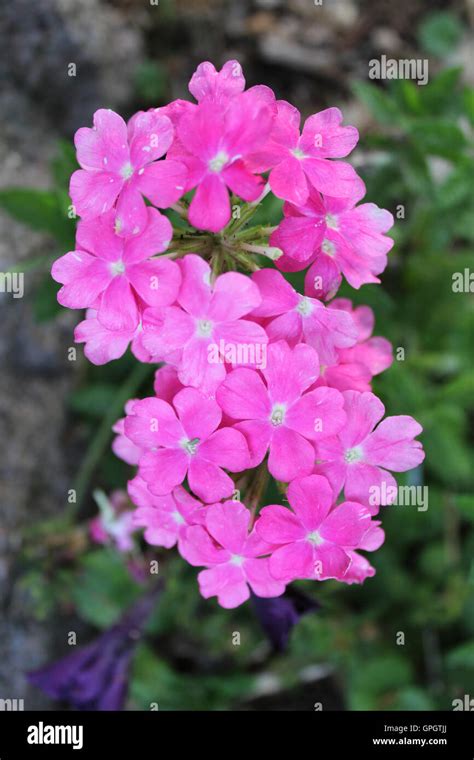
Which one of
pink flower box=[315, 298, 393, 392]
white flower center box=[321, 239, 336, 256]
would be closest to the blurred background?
Answer: pink flower box=[315, 298, 393, 392]

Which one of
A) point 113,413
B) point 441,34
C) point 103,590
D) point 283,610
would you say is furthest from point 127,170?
point 441,34

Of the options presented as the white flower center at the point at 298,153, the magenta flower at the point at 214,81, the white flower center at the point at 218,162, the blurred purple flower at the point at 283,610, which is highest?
the magenta flower at the point at 214,81

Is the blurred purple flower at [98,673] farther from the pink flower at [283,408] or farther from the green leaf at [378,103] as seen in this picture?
the green leaf at [378,103]

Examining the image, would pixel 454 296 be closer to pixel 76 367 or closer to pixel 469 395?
pixel 469 395

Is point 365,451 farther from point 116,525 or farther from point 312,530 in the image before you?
point 116,525

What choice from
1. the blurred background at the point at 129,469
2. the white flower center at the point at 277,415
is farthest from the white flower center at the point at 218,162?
the blurred background at the point at 129,469

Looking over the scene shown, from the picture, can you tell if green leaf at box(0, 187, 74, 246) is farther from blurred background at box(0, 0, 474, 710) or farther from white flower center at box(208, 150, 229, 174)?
white flower center at box(208, 150, 229, 174)
